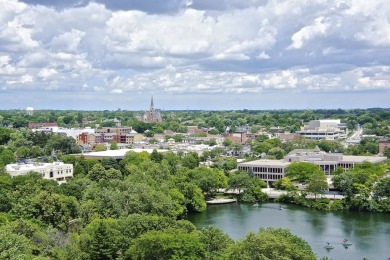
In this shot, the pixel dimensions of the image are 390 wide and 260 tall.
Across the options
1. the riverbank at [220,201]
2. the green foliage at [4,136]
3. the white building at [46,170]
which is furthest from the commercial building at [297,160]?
the green foliage at [4,136]

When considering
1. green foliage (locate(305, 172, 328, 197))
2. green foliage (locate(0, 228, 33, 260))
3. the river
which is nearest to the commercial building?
green foliage (locate(305, 172, 328, 197))

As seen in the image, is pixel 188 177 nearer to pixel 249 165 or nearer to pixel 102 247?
pixel 249 165

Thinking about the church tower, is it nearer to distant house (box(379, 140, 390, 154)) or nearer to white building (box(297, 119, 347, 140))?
white building (box(297, 119, 347, 140))

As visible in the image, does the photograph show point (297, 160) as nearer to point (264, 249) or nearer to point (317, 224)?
point (317, 224)

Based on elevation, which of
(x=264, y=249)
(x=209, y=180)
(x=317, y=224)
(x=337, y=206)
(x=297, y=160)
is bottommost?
(x=317, y=224)

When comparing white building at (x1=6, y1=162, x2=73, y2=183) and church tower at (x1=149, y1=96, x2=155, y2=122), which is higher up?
church tower at (x1=149, y1=96, x2=155, y2=122)

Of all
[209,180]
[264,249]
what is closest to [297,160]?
[209,180]
